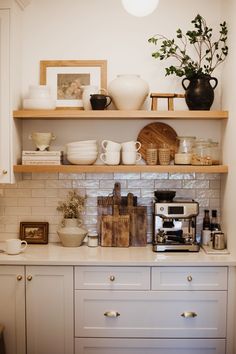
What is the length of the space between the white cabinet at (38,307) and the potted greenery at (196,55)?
1459 mm

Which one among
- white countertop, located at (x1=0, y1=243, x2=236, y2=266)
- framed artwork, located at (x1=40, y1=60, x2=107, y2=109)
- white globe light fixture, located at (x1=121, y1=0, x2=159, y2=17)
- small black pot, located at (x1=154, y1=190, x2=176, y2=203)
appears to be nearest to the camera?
white globe light fixture, located at (x1=121, y1=0, x2=159, y2=17)

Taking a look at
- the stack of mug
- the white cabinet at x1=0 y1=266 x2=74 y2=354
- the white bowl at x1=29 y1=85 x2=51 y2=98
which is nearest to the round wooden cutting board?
the stack of mug

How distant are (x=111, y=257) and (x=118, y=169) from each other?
57 centimetres

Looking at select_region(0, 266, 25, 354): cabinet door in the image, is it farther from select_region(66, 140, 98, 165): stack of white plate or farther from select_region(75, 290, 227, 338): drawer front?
select_region(66, 140, 98, 165): stack of white plate

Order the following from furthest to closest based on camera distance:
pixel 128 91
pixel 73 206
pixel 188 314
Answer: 1. pixel 73 206
2. pixel 128 91
3. pixel 188 314

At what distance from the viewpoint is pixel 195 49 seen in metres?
3.06

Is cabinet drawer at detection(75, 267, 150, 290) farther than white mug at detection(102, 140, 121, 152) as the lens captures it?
No

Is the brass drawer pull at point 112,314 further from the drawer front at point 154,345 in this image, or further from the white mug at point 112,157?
the white mug at point 112,157

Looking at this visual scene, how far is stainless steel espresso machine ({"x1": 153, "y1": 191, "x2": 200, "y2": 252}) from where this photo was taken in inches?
114

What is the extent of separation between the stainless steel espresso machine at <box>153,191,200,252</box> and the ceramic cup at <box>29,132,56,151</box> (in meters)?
0.84

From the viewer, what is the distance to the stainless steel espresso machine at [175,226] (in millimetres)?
2891

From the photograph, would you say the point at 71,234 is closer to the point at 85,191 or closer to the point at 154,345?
the point at 85,191

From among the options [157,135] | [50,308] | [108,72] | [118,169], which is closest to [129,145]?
[118,169]


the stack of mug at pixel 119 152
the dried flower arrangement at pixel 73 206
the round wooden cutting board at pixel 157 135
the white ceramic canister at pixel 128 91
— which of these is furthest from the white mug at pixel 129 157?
the dried flower arrangement at pixel 73 206
